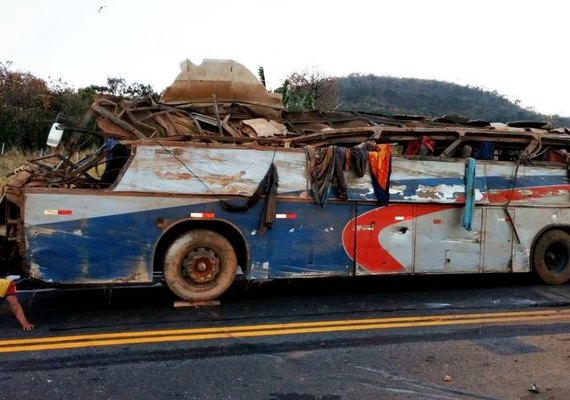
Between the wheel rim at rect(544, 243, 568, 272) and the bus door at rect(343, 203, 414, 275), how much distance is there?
277cm

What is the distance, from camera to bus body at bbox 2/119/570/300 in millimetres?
6949

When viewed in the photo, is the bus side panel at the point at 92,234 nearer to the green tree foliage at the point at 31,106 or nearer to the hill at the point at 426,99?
the green tree foliage at the point at 31,106

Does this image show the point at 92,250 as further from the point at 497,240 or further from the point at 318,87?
the point at 318,87

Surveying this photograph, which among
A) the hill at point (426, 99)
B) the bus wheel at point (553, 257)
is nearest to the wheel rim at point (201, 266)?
the bus wheel at point (553, 257)

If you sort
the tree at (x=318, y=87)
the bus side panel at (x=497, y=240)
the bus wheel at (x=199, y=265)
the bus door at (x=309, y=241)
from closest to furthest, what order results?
the bus wheel at (x=199, y=265) → the bus door at (x=309, y=241) → the bus side panel at (x=497, y=240) → the tree at (x=318, y=87)

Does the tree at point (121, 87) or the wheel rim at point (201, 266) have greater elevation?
the tree at point (121, 87)

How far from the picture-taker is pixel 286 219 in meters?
7.80

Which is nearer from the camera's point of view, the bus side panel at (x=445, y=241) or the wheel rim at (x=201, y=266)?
the wheel rim at (x=201, y=266)

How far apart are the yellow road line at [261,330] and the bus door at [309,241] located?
4.00ft

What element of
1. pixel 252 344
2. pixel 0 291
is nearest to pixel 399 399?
pixel 252 344

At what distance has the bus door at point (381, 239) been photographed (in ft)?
26.8

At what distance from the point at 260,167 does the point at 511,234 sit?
4337 mm

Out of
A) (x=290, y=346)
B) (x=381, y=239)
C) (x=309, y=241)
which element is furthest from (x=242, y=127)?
(x=290, y=346)

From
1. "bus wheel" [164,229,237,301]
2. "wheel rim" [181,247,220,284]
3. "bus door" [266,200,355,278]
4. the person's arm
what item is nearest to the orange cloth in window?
"bus door" [266,200,355,278]
